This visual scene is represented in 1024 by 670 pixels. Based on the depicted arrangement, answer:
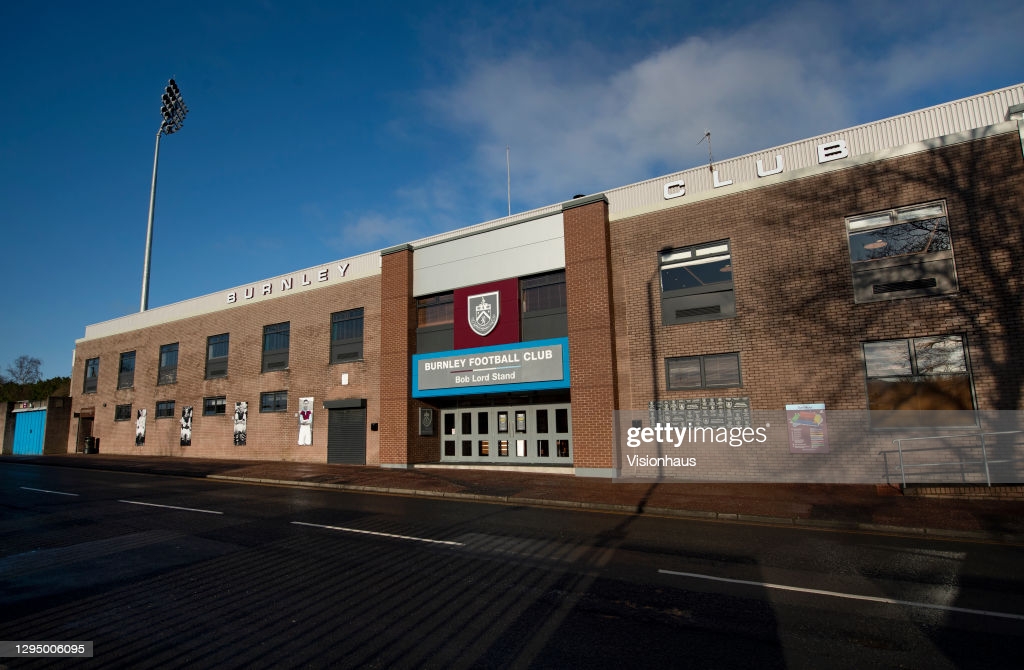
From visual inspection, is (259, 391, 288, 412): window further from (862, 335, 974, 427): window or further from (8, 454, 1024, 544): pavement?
(862, 335, 974, 427): window

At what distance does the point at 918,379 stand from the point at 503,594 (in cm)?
1334

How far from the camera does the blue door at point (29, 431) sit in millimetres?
39281

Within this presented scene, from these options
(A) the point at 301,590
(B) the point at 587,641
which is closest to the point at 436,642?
(B) the point at 587,641

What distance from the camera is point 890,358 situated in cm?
1441

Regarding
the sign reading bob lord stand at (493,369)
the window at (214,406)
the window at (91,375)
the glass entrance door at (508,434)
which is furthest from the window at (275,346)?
the window at (91,375)

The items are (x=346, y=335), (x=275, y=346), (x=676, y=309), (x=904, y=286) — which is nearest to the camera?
(x=904, y=286)

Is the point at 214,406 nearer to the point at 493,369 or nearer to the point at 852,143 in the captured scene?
the point at 493,369

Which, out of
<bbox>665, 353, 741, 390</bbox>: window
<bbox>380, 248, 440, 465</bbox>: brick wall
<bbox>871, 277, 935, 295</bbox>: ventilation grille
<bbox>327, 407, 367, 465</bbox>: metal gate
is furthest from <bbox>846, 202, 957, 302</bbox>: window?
<bbox>327, 407, 367, 465</bbox>: metal gate

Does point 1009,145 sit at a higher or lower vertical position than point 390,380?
higher

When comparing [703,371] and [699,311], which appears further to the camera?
[699,311]

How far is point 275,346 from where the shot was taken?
27828mm

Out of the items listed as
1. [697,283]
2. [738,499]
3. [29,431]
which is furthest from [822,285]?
[29,431]

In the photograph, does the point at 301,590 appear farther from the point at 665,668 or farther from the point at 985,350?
the point at 985,350

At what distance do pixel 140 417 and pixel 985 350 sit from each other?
41.0 metres
